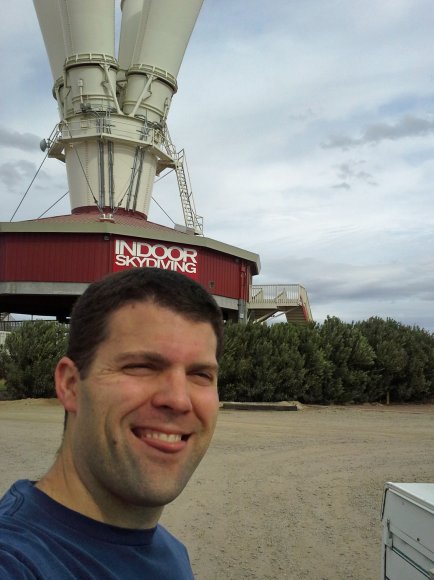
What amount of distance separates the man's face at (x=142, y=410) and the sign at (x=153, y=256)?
2816cm

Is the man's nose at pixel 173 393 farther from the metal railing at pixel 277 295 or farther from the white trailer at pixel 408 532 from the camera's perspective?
the metal railing at pixel 277 295

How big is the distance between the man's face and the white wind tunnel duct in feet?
114

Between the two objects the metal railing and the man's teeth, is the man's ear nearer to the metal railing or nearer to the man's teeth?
the man's teeth

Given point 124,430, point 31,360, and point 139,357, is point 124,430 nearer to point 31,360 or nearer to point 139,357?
point 139,357

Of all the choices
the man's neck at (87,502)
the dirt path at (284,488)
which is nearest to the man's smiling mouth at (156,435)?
the man's neck at (87,502)

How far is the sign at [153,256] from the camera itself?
30406 millimetres

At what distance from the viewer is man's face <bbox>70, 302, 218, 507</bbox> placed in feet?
5.48

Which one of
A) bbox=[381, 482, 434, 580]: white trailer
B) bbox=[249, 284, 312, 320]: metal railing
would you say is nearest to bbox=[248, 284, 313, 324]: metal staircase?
bbox=[249, 284, 312, 320]: metal railing

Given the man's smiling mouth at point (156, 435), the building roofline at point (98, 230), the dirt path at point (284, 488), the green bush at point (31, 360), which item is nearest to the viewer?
the man's smiling mouth at point (156, 435)

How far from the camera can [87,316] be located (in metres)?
1.85

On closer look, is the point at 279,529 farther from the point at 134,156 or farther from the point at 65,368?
the point at 134,156

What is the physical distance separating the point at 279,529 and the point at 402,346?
843 inches

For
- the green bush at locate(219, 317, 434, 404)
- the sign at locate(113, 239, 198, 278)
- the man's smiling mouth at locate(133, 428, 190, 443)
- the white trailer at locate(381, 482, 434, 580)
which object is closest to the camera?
the man's smiling mouth at locate(133, 428, 190, 443)

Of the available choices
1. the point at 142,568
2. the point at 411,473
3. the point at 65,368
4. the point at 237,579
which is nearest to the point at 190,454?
the point at 142,568
